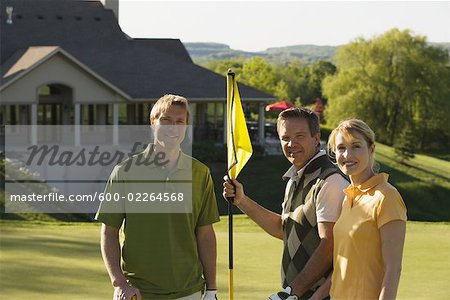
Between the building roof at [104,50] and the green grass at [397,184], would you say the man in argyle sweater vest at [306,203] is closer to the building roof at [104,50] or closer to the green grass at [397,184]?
the green grass at [397,184]

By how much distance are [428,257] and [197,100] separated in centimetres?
2185

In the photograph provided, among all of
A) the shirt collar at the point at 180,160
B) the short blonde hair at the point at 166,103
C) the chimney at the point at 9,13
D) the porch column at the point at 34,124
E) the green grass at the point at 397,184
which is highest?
the chimney at the point at 9,13

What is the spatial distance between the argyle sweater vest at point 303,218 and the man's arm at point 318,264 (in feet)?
0.21

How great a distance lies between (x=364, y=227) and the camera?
405 cm

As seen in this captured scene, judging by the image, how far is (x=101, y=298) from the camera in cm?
775

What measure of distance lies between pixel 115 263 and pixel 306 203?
1.02m

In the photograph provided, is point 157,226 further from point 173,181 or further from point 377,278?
point 377,278

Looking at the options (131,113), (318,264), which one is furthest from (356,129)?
(131,113)

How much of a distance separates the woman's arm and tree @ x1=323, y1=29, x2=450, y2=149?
153ft

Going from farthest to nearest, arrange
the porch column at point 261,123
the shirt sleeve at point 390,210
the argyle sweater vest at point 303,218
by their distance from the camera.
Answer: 1. the porch column at point 261,123
2. the argyle sweater vest at point 303,218
3. the shirt sleeve at point 390,210

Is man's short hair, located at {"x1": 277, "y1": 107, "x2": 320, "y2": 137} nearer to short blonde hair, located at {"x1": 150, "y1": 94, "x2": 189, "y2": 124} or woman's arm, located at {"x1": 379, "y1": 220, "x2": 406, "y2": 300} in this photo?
short blonde hair, located at {"x1": 150, "y1": 94, "x2": 189, "y2": 124}

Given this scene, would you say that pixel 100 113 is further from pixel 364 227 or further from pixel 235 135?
pixel 364 227

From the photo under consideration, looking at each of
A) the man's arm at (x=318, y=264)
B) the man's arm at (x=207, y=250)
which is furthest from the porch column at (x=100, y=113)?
the man's arm at (x=318, y=264)

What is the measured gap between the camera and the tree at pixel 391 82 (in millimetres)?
51125
